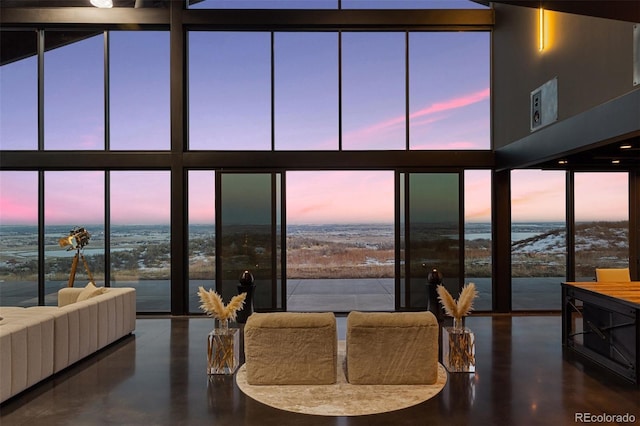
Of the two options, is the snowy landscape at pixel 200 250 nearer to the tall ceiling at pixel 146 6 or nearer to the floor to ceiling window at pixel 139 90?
the tall ceiling at pixel 146 6

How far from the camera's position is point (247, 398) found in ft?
12.5

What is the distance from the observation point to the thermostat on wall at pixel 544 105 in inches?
214

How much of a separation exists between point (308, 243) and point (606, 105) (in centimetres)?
1041

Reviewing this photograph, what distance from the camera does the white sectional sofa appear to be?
3.73 m

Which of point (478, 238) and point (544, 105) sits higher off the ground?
point (544, 105)

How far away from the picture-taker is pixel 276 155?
743 centimetres

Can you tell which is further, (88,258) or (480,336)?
(88,258)

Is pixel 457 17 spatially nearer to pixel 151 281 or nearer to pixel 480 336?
pixel 480 336

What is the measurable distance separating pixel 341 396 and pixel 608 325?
326cm

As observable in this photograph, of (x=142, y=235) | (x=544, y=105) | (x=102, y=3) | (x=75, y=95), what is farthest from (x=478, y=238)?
(x=75, y=95)

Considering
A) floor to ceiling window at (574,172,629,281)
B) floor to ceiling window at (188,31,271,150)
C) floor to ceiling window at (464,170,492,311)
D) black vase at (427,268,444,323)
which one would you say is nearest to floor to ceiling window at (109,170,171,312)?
floor to ceiling window at (188,31,271,150)

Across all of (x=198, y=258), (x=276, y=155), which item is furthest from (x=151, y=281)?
(x=276, y=155)

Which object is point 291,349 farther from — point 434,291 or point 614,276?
point 614,276

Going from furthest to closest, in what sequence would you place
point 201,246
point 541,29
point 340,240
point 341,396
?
point 340,240 < point 201,246 < point 541,29 < point 341,396
